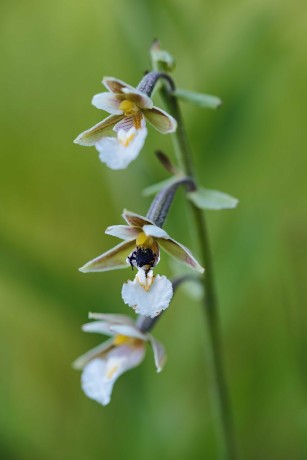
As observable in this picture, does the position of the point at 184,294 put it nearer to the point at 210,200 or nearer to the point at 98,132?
the point at 210,200

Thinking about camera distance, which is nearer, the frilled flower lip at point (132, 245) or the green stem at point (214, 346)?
the frilled flower lip at point (132, 245)

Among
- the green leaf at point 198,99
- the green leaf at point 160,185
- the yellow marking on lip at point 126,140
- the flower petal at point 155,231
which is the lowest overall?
the flower petal at point 155,231

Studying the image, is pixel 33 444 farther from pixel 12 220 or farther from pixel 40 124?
pixel 40 124

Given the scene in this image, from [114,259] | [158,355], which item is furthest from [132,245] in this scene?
[158,355]

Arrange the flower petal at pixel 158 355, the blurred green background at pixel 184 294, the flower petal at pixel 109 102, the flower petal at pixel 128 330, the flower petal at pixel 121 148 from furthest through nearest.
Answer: the blurred green background at pixel 184 294, the flower petal at pixel 128 330, the flower petal at pixel 158 355, the flower petal at pixel 109 102, the flower petal at pixel 121 148

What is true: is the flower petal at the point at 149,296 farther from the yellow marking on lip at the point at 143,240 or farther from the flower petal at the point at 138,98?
the flower petal at the point at 138,98

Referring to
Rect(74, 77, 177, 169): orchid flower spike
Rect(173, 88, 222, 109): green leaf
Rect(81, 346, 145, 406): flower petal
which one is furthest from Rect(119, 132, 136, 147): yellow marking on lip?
Rect(81, 346, 145, 406): flower petal

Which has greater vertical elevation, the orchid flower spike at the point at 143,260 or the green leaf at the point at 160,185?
the green leaf at the point at 160,185

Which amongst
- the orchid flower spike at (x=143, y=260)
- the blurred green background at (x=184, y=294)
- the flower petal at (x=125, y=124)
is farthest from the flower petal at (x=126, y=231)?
the blurred green background at (x=184, y=294)
